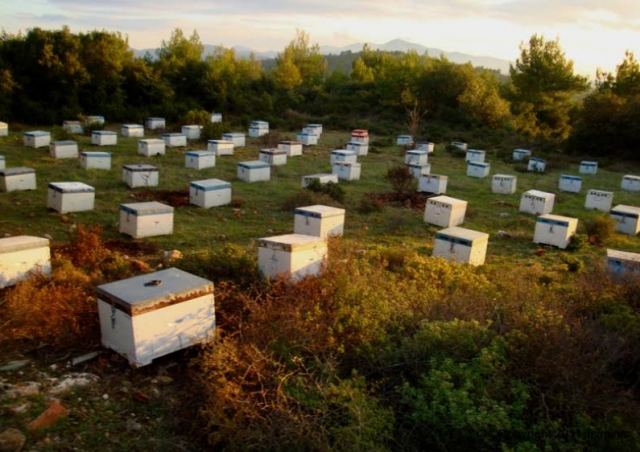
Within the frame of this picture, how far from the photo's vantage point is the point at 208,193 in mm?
13008

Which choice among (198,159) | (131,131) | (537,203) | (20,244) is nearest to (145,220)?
(20,244)

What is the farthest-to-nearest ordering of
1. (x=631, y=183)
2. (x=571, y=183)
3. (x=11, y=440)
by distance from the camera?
(x=631, y=183) → (x=571, y=183) → (x=11, y=440)

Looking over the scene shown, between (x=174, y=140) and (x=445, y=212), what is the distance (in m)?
13.8

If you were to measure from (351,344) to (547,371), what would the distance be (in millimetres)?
1788

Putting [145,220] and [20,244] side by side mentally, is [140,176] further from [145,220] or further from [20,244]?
[20,244]

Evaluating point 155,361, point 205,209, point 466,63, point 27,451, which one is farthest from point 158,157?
point 466,63

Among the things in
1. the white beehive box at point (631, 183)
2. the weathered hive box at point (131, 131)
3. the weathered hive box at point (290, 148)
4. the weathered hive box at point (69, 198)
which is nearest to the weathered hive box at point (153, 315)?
the weathered hive box at point (69, 198)

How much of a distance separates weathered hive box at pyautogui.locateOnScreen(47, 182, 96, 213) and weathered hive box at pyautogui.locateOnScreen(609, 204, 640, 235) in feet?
41.3

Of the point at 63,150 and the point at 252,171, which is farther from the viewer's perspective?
the point at 63,150

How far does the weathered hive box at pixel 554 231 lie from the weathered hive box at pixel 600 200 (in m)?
4.87

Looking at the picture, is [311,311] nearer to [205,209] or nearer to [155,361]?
[155,361]

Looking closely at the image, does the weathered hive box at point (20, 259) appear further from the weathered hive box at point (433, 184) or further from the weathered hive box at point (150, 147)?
the weathered hive box at point (150, 147)

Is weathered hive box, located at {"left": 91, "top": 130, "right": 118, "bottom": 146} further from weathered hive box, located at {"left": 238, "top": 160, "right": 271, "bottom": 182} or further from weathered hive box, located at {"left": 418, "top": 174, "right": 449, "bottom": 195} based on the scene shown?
weathered hive box, located at {"left": 418, "top": 174, "right": 449, "bottom": 195}

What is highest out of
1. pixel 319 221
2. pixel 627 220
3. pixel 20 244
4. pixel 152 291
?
pixel 152 291
